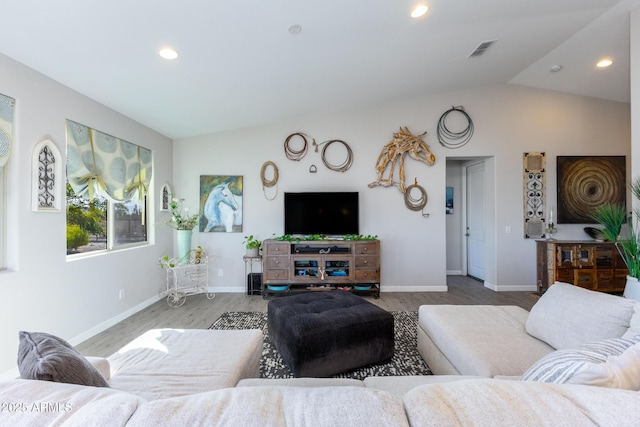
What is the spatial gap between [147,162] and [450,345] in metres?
4.22

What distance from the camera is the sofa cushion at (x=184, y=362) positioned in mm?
1245

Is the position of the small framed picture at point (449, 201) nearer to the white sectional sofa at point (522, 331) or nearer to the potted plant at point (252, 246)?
the white sectional sofa at point (522, 331)

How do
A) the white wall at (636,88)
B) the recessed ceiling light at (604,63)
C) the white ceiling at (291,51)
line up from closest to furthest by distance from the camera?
the white ceiling at (291,51)
the white wall at (636,88)
the recessed ceiling light at (604,63)

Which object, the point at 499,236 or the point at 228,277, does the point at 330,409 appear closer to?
the point at 228,277

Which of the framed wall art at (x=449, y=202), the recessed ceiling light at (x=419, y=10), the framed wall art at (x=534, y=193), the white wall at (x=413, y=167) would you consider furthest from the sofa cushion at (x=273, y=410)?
the framed wall art at (x=449, y=202)

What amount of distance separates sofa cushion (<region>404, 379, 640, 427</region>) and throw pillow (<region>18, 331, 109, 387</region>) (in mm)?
1051

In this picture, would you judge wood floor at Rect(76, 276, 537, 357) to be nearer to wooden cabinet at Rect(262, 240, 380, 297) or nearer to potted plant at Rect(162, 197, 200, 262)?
wooden cabinet at Rect(262, 240, 380, 297)

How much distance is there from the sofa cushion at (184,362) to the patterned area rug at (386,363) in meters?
0.58

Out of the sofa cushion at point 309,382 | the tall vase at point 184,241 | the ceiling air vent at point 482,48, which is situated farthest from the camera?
the tall vase at point 184,241

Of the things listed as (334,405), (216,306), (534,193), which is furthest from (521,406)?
(534,193)

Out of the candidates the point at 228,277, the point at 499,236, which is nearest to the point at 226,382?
the point at 228,277

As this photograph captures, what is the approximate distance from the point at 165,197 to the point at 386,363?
3.87 meters

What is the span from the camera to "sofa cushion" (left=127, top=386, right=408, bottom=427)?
1.83ft

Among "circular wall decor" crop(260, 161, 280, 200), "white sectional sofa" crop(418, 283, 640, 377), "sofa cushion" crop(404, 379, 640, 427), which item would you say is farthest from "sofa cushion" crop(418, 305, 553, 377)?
"circular wall decor" crop(260, 161, 280, 200)
